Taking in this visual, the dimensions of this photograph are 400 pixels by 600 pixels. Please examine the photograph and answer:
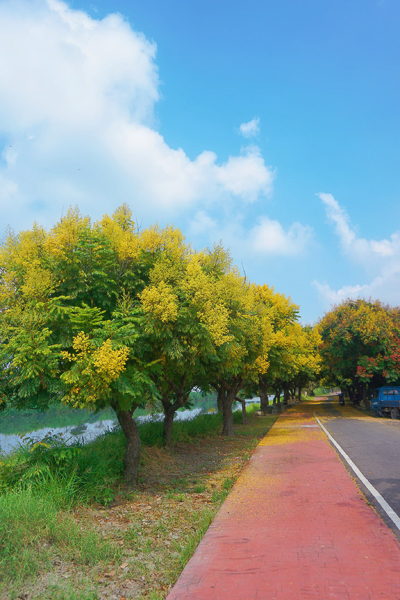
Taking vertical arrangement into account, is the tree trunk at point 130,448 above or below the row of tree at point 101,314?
below

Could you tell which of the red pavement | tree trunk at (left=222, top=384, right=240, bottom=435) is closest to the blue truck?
tree trunk at (left=222, top=384, right=240, bottom=435)

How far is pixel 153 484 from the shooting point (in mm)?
10594

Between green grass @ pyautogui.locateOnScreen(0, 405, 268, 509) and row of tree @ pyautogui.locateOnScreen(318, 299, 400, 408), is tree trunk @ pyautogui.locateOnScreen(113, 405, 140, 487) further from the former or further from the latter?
row of tree @ pyautogui.locateOnScreen(318, 299, 400, 408)

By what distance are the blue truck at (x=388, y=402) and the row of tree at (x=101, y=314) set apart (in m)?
21.4

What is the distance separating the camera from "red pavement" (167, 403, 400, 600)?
4555 mm

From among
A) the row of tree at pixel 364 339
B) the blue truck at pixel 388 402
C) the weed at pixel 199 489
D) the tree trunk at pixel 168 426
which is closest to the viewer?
the weed at pixel 199 489

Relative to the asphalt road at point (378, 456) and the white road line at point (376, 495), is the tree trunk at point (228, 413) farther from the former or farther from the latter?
the white road line at point (376, 495)

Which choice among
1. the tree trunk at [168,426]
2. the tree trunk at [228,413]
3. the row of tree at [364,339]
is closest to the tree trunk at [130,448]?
the tree trunk at [168,426]

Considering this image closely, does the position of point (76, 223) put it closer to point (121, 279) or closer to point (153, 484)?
point (121, 279)

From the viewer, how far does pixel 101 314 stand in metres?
9.05

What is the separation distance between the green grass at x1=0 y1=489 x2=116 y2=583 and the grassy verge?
0.04ft

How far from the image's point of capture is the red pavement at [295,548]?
455cm

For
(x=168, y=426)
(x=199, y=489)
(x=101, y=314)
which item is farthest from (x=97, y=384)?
(x=168, y=426)

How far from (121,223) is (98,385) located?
480 centimetres
